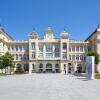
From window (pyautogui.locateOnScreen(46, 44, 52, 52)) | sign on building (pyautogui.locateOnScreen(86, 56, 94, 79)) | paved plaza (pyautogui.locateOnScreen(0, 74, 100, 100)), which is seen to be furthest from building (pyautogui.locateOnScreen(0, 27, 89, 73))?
paved plaza (pyautogui.locateOnScreen(0, 74, 100, 100))

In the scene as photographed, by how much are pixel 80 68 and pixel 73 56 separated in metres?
5.71

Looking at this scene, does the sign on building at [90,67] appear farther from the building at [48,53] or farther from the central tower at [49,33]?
the central tower at [49,33]

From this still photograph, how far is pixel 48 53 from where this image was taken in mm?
104375

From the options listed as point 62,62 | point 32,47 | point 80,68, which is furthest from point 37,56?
point 80,68

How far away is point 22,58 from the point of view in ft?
341

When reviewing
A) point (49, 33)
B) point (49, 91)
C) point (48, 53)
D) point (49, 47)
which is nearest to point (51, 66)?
point (48, 53)

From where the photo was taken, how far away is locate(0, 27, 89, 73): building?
101750 mm

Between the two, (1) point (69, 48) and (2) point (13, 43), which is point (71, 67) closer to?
(1) point (69, 48)

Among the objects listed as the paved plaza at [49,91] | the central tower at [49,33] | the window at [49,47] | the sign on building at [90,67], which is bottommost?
the paved plaza at [49,91]

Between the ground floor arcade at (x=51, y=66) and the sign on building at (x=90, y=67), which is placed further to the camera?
the ground floor arcade at (x=51, y=66)

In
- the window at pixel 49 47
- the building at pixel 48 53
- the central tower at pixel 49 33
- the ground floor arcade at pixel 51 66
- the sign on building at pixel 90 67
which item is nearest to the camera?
the sign on building at pixel 90 67

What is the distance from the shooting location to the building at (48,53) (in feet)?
334

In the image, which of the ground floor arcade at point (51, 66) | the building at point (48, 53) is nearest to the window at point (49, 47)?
the building at point (48, 53)

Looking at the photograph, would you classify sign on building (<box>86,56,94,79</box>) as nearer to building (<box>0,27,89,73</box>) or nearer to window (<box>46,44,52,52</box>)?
building (<box>0,27,89,73</box>)
